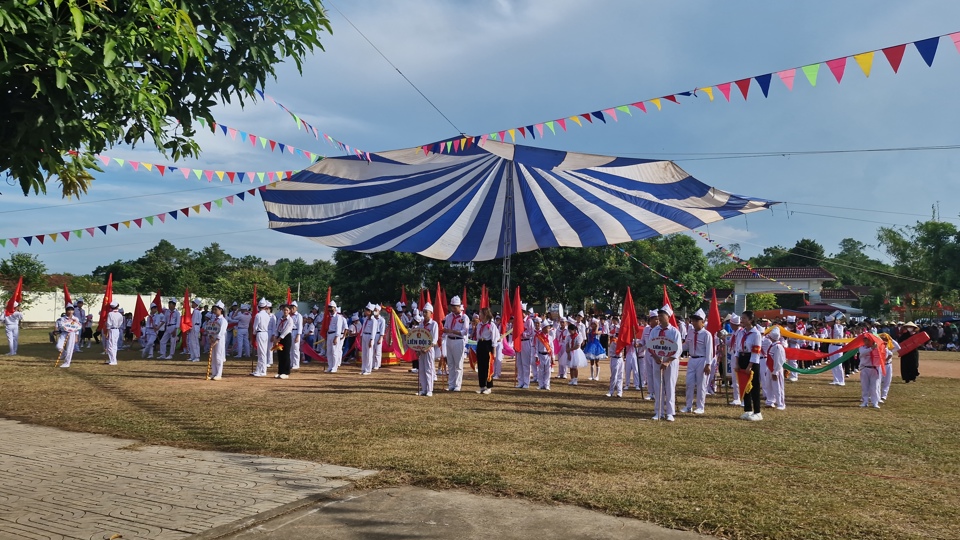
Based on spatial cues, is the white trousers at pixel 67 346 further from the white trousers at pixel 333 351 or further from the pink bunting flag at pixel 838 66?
the pink bunting flag at pixel 838 66

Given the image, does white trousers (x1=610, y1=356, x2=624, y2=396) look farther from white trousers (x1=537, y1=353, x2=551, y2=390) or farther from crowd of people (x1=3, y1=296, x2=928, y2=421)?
white trousers (x1=537, y1=353, x2=551, y2=390)

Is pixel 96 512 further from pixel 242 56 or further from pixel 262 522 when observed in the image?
pixel 242 56

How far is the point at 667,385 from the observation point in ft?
31.6

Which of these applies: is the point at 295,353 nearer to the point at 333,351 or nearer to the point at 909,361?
the point at 333,351

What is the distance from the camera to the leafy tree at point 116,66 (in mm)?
3240

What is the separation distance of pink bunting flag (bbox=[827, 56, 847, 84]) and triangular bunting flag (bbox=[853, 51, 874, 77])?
125 millimetres

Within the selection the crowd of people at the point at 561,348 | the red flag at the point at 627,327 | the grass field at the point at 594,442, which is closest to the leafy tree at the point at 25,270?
the crowd of people at the point at 561,348

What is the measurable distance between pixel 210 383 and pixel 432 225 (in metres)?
6.05

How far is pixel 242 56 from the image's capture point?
172 inches

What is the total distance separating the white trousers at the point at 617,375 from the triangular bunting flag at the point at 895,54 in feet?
23.7

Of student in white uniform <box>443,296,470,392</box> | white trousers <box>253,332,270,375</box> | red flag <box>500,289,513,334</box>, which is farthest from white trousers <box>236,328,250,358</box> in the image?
student in white uniform <box>443,296,470,392</box>

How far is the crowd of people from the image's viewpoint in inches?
403

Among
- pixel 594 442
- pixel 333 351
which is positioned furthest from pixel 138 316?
pixel 594 442

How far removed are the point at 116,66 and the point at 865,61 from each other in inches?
286
